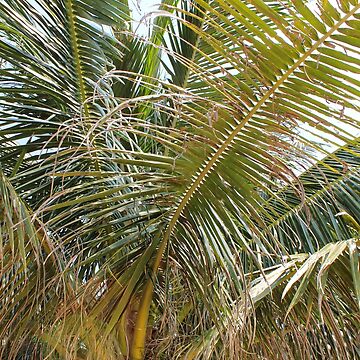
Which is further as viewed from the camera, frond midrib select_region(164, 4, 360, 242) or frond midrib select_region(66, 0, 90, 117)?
frond midrib select_region(66, 0, 90, 117)

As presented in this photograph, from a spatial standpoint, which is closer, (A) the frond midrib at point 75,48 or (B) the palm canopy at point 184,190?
(B) the palm canopy at point 184,190

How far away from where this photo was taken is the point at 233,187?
90cm

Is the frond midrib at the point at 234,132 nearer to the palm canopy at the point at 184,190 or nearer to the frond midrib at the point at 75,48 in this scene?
the palm canopy at the point at 184,190

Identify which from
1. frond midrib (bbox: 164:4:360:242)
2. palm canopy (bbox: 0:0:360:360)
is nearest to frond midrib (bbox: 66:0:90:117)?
palm canopy (bbox: 0:0:360:360)

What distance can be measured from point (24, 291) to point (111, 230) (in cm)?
26

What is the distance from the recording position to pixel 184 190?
971 mm

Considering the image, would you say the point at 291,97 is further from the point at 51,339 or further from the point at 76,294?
the point at 51,339

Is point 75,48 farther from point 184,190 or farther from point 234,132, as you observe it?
point 234,132

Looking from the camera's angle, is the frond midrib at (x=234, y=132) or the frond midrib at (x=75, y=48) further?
the frond midrib at (x=75, y=48)

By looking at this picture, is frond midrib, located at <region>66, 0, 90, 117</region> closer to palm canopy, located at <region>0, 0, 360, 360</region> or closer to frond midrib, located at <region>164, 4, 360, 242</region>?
palm canopy, located at <region>0, 0, 360, 360</region>

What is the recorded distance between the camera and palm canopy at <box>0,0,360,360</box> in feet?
2.41

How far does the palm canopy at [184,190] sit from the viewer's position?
735 mm

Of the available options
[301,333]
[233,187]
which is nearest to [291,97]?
[233,187]

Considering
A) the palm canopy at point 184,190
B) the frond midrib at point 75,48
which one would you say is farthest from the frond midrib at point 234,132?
the frond midrib at point 75,48
